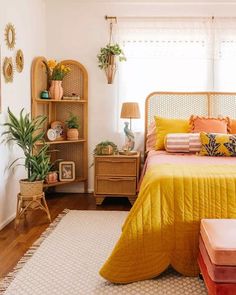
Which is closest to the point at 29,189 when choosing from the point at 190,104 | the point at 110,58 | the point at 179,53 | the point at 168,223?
the point at 168,223

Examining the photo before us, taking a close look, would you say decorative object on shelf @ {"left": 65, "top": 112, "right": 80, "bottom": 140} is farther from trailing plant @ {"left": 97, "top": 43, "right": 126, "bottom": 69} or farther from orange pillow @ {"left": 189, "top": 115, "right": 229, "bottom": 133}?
orange pillow @ {"left": 189, "top": 115, "right": 229, "bottom": 133}

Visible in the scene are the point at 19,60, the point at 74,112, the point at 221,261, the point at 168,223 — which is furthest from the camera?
the point at 74,112

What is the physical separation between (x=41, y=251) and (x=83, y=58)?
110 inches

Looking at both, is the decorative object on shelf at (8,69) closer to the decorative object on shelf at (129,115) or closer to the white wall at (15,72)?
the white wall at (15,72)

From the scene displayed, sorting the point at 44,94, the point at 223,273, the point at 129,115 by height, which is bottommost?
the point at 223,273

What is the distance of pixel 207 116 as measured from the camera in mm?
4680

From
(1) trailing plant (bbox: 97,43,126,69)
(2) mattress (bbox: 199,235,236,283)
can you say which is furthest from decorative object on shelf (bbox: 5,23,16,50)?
(2) mattress (bbox: 199,235,236,283)

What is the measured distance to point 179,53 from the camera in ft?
15.6

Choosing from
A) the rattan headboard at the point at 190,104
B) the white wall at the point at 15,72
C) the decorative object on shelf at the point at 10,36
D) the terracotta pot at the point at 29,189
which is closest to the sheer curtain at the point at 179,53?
the rattan headboard at the point at 190,104

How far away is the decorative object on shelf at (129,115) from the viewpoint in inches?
175

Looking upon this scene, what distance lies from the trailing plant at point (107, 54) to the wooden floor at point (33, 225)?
5.63ft

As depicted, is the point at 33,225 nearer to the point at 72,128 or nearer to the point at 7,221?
the point at 7,221

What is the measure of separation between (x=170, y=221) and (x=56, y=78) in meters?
2.84

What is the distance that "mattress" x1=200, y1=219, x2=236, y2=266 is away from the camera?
190 centimetres
